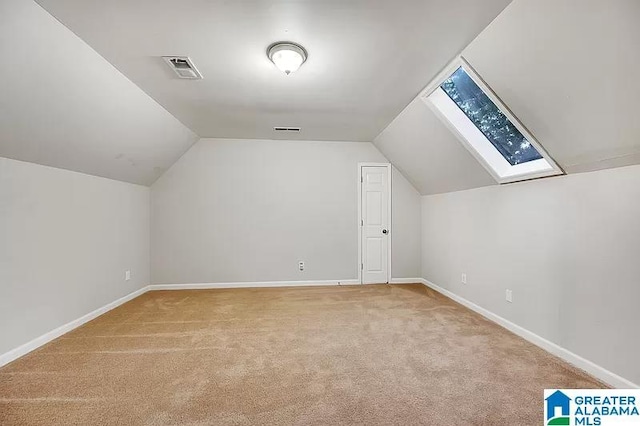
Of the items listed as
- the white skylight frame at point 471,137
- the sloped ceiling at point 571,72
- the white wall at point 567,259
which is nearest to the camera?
the sloped ceiling at point 571,72

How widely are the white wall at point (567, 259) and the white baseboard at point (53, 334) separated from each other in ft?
14.6

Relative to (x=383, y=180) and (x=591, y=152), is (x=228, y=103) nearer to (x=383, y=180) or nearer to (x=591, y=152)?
(x=383, y=180)

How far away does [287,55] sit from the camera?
238 cm

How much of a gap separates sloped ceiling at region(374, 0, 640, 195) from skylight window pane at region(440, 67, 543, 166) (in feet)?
1.77

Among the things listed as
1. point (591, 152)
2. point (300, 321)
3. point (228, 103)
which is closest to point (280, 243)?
point (300, 321)

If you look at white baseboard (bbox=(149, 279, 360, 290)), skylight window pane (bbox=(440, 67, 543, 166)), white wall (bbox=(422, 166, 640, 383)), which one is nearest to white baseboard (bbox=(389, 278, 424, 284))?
white baseboard (bbox=(149, 279, 360, 290))

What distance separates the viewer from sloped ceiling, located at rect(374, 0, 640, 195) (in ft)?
5.36

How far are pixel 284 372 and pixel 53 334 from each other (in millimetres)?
2346

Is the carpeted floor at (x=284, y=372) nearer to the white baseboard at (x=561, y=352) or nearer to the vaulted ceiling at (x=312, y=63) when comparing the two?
the white baseboard at (x=561, y=352)

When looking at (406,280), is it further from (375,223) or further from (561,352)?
(561,352)

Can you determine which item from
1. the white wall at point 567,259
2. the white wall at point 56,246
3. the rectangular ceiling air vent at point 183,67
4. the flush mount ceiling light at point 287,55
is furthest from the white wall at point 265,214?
the flush mount ceiling light at point 287,55

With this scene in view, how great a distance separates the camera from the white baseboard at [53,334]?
2563 mm

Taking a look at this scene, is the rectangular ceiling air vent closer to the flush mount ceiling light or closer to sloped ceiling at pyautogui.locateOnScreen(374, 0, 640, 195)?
the flush mount ceiling light

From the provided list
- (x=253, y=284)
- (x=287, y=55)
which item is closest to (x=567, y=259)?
(x=287, y=55)
